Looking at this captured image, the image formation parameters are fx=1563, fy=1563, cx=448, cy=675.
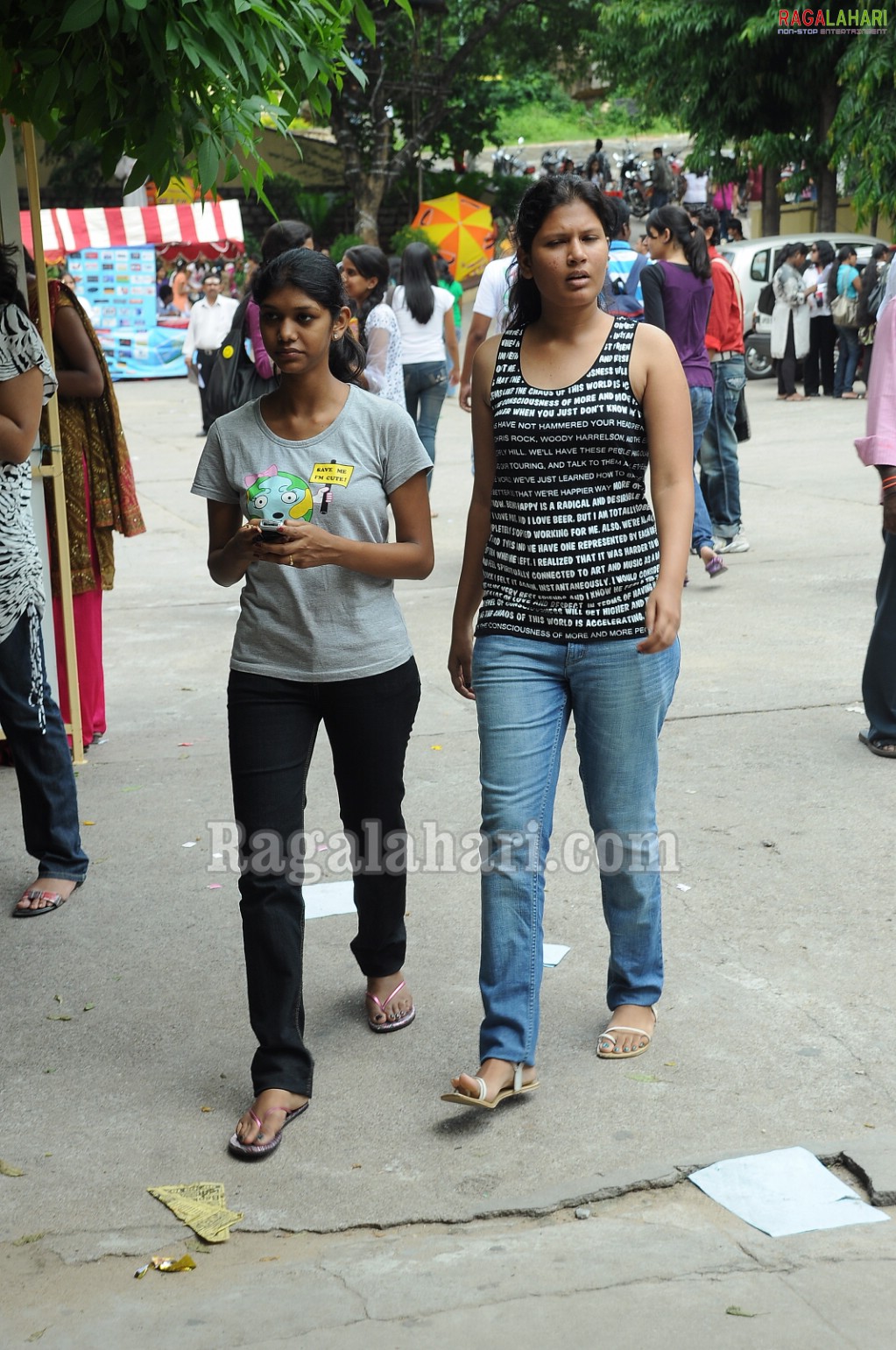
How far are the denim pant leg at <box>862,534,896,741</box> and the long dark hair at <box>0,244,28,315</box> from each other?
3.18 m

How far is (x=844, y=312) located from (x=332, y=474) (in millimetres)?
15780

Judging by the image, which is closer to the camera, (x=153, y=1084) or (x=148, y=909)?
(x=153, y=1084)

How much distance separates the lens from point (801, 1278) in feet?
9.27

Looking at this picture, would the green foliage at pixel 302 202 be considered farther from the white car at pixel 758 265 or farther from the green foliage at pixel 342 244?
the white car at pixel 758 265

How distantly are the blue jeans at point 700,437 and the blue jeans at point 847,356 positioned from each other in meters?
10.1

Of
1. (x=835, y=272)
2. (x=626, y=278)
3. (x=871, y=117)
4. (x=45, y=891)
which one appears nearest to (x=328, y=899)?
(x=45, y=891)

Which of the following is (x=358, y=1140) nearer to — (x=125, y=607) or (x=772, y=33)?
(x=125, y=607)

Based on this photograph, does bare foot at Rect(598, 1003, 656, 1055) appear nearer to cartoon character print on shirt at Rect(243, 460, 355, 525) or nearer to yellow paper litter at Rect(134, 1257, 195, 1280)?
yellow paper litter at Rect(134, 1257, 195, 1280)

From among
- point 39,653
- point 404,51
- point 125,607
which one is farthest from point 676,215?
point 404,51

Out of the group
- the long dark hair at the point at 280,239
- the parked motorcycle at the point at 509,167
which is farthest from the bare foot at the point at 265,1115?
the parked motorcycle at the point at 509,167

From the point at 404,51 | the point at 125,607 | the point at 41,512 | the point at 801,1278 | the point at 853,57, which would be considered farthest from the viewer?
the point at 404,51

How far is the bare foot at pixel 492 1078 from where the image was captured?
3396 millimetres

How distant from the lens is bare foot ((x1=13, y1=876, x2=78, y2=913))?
476 centimetres

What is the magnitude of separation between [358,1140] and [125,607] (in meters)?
6.14
